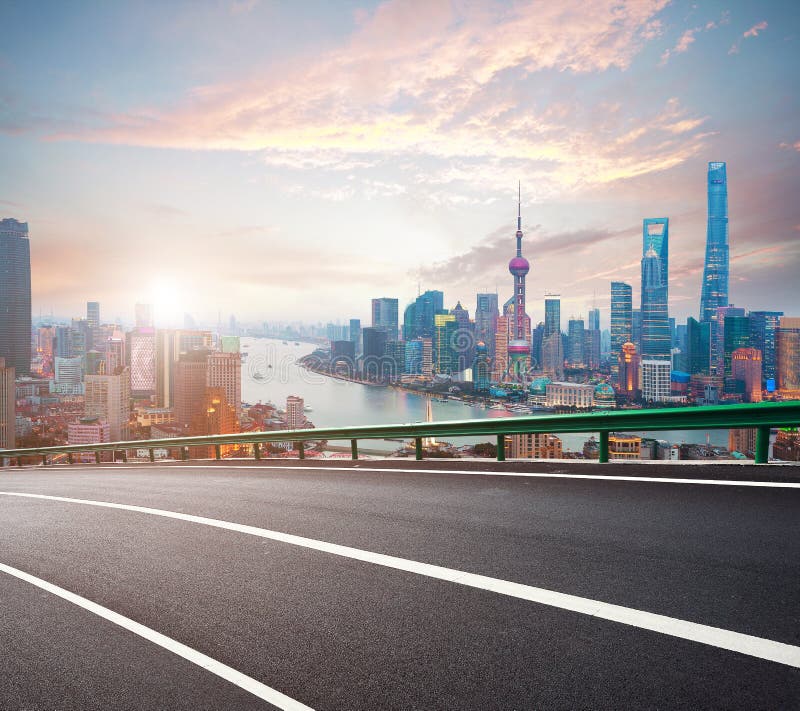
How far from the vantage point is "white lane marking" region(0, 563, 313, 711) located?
286 centimetres

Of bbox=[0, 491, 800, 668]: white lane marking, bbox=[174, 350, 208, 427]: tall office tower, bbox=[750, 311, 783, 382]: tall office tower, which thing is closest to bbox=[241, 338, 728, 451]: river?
bbox=[174, 350, 208, 427]: tall office tower

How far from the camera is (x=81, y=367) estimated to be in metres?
Result: 148

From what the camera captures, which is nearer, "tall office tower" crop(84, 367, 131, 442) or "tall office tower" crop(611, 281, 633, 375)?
"tall office tower" crop(84, 367, 131, 442)

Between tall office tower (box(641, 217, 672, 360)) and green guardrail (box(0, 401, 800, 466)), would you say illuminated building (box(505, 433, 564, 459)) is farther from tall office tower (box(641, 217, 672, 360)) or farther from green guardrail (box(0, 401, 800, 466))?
tall office tower (box(641, 217, 672, 360))

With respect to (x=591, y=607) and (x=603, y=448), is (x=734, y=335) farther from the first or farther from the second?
(x=591, y=607)

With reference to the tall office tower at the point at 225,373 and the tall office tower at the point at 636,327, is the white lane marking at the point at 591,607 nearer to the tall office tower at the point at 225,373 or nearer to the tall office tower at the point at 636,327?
the tall office tower at the point at 225,373

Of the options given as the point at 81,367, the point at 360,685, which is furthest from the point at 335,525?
the point at 81,367

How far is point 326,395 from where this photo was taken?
349ft

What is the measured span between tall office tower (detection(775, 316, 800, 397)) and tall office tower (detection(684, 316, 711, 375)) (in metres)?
12.9

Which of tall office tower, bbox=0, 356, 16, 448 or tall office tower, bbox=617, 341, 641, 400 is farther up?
tall office tower, bbox=617, 341, 641, 400

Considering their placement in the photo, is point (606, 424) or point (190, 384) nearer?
point (606, 424)

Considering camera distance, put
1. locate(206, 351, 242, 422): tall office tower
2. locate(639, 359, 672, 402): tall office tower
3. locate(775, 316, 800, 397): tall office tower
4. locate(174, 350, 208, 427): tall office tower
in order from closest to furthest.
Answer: locate(775, 316, 800, 397): tall office tower, locate(639, 359, 672, 402): tall office tower, locate(174, 350, 208, 427): tall office tower, locate(206, 351, 242, 422): tall office tower

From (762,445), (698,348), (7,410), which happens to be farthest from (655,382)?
(7,410)

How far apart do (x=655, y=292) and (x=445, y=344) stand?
6677 cm
